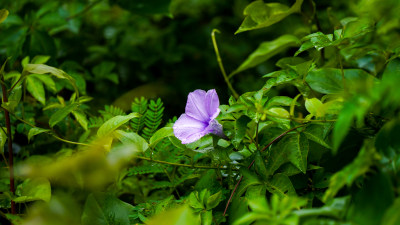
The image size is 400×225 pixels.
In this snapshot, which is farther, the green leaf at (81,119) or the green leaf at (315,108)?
the green leaf at (81,119)

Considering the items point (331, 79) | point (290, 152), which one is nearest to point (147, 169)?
point (290, 152)

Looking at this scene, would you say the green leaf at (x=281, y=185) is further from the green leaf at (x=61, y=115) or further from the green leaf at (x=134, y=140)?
the green leaf at (x=61, y=115)

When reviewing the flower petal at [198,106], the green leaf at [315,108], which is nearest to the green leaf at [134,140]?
the flower petal at [198,106]

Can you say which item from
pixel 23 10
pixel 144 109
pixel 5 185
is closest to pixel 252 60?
pixel 144 109

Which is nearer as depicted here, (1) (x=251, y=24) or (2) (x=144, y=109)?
(2) (x=144, y=109)

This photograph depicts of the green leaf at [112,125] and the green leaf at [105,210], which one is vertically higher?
the green leaf at [112,125]

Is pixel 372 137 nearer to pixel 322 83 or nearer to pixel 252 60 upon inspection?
pixel 322 83
